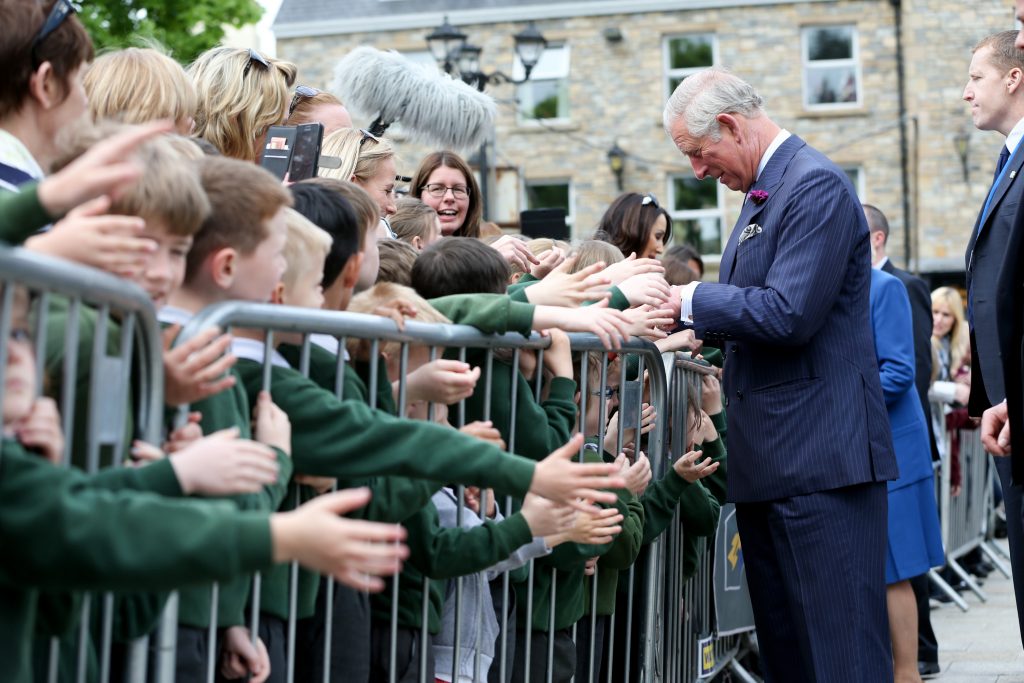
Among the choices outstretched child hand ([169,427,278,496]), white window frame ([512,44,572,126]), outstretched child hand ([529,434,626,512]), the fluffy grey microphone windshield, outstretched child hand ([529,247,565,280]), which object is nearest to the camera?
outstretched child hand ([169,427,278,496])

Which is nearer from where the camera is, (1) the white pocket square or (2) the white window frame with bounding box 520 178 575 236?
(1) the white pocket square

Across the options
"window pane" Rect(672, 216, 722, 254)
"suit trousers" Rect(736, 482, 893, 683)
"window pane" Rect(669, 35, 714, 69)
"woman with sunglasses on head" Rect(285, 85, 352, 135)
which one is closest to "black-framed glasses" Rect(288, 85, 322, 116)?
"woman with sunglasses on head" Rect(285, 85, 352, 135)

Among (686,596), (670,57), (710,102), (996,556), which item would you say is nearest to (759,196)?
(710,102)

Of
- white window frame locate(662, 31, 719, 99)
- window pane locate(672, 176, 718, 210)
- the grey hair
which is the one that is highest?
white window frame locate(662, 31, 719, 99)

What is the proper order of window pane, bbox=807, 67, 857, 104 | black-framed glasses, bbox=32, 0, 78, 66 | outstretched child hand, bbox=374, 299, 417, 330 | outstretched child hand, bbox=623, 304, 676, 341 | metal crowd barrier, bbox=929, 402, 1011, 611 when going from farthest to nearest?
window pane, bbox=807, 67, 857, 104
metal crowd barrier, bbox=929, 402, 1011, 611
outstretched child hand, bbox=623, 304, 676, 341
outstretched child hand, bbox=374, 299, 417, 330
black-framed glasses, bbox=32, 0, 78, 66

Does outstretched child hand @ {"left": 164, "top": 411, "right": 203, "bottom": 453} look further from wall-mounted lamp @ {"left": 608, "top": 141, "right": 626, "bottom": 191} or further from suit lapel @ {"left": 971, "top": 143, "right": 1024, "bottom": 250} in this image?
wall-mounted lamp @ {"left": 608, "top": 141, "right": 626, "bottom": 191}

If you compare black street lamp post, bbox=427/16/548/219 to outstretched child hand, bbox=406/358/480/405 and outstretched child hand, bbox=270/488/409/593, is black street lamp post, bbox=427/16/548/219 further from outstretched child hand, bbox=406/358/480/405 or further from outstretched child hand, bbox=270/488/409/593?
outstretched child hand, bbox=270/488/409/593

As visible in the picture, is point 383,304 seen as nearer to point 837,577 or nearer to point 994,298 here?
point 837,577

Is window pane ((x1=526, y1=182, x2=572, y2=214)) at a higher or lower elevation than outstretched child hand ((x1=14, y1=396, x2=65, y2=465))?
higher

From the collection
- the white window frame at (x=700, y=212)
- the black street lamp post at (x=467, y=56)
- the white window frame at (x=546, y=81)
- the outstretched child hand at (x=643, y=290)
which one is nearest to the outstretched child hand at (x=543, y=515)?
the outstretched child hand at (x=643, y=290)

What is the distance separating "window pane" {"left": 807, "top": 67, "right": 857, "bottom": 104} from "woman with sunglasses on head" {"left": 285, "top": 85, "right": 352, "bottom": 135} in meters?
23.4

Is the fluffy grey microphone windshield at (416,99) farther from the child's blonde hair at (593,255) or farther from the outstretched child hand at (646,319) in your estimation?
the outstretched child hand at (646,319)

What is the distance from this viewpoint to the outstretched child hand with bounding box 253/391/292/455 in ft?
8.50

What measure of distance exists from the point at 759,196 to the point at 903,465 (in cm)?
237
